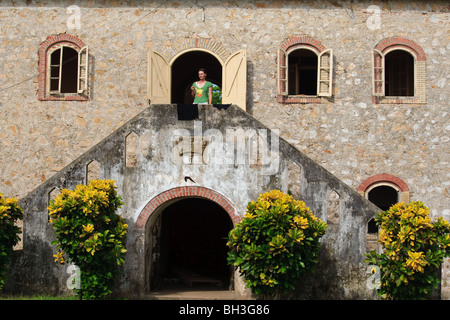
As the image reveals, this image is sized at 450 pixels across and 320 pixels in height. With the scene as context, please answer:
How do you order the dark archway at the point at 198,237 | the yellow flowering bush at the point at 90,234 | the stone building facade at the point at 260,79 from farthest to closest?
the dark archway at the point at 198,237 → the stone building facade at the point at 260,79 → the yellow flowering bush at the point at 90,234

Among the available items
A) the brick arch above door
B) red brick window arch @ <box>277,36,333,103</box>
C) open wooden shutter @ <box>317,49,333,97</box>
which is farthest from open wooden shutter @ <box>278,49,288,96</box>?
the brick arch above door

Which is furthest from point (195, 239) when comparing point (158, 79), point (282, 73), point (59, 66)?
point (59, 66)

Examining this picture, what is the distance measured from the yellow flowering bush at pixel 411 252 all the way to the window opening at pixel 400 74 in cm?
632

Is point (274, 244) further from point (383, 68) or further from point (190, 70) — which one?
point (190, 70)

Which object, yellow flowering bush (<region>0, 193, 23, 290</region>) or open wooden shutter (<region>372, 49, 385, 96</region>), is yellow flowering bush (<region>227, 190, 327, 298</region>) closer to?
yellow flowering bush (<region>0, 193, 23, 290</region>)

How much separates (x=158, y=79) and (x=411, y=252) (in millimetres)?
7422

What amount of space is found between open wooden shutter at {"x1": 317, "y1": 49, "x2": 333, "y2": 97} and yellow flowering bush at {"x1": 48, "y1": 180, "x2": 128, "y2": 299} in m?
6.62

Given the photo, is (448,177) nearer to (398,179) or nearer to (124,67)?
(398,179)

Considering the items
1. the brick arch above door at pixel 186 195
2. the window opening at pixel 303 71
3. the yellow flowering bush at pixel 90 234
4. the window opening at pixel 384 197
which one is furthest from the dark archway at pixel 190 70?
the yellow flowering bush at pixel 90 234

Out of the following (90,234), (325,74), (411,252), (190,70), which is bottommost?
(411,252)

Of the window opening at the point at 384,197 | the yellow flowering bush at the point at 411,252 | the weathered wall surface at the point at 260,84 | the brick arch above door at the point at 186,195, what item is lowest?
the yellow flowering bush at the point at 411,252

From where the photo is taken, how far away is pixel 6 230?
11.0 meters

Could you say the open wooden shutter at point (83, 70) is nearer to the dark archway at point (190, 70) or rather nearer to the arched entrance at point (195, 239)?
the dark archway at point (190, 70)

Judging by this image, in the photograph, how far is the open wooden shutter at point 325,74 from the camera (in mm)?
15062
